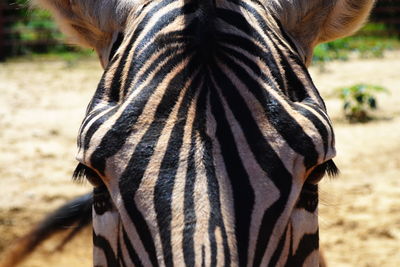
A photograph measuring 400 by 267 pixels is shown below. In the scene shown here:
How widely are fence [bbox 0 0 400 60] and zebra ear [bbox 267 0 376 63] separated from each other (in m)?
19.7

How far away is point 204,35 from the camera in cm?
223

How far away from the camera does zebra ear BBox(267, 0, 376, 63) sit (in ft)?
8.79

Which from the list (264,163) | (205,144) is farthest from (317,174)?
(205,144)

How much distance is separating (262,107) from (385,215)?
5.04 meters

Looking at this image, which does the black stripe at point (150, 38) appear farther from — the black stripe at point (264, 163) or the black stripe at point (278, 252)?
the black stripe at point (278, 252)

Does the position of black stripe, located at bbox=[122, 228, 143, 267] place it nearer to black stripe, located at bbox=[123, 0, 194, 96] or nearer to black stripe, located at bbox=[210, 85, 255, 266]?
black stripe, located at bbox=[210, 85, 255, 266]

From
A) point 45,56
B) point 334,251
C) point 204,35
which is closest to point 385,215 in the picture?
point 334,251

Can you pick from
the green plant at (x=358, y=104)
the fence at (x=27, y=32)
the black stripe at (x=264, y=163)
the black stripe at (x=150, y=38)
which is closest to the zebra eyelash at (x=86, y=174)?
the black stripe at (x=150, y=38)

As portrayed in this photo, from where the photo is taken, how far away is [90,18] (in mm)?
2885

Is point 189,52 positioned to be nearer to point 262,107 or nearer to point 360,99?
point 262,107

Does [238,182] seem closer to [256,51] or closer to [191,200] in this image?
[191,200]

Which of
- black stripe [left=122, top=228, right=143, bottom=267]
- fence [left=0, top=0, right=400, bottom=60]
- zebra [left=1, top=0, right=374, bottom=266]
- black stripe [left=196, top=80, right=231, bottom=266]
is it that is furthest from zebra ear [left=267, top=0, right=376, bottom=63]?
fence [left=0, top=0, right=400, bottom=60]

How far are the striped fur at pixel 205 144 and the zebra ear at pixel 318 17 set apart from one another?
26 centimetres

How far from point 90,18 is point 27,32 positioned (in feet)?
72.7
